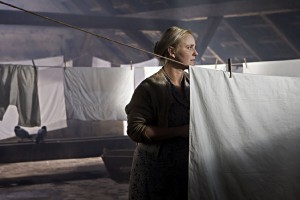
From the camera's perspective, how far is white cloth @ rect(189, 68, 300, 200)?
6.75 feet

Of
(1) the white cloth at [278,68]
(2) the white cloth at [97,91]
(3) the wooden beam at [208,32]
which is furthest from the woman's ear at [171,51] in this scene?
(3) the wooden beam at [208,32]

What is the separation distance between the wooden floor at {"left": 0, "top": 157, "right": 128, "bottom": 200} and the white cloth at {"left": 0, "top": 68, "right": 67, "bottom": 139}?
76 centimetres

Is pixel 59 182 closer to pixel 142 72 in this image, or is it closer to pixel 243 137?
pixel 142 72

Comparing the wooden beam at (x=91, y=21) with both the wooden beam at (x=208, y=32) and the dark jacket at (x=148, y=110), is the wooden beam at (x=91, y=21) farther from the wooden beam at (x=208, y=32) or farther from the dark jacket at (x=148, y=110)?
the dark jacket at (x=148, y=110)

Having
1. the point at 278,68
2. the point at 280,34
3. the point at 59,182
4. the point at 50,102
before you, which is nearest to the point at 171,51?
the point at 278,68

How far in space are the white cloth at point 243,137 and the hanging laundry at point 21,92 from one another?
17.5 ft

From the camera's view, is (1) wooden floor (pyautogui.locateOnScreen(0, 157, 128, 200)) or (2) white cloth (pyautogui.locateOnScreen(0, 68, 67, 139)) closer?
(1) wooden floor (pyautogui.locateOnScreen(0, 157, 128, 200))

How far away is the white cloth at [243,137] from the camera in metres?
2.06

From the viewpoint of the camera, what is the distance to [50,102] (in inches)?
303

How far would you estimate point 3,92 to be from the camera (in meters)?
7.00

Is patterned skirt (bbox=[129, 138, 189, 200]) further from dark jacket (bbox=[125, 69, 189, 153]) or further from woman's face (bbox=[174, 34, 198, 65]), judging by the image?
woman's face (bbox=[174, 34, 198, 65])

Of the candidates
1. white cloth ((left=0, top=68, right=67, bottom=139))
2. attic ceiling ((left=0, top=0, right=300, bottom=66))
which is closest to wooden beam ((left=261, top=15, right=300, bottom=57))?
attic ceiling ((left=0, top=0, right=300, bottom=66))

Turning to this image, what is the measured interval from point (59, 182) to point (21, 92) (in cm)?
156

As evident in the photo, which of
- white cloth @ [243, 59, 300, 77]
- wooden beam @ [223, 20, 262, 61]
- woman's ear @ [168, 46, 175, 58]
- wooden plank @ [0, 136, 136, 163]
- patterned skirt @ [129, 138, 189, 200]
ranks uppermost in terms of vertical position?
wooden beam @ [223, 20, 262, 61]
